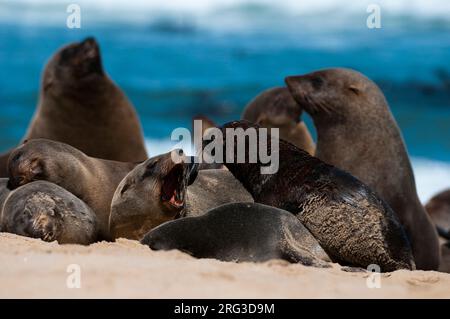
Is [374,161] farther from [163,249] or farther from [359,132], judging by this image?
[163,249]

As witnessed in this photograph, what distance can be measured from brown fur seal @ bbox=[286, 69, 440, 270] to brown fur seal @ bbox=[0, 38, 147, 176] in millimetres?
2446

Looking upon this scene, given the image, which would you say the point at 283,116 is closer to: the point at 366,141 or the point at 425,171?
the point at 366,141

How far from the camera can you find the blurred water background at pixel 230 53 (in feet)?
68.2

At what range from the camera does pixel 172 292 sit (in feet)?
12.5

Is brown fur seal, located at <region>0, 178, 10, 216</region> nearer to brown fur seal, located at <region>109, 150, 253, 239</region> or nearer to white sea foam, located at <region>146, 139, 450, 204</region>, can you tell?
brown fur seal, located at <region>109, 150, 253, 239</region>

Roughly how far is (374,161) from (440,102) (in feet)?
45.8

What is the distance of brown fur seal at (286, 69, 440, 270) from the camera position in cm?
749

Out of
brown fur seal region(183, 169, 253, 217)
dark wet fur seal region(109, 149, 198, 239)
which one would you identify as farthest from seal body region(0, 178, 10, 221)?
brown fur seal region(183, 169, 253, 217)

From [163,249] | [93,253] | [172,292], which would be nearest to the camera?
[172,292]

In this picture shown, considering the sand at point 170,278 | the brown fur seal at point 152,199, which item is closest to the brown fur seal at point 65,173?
the brown fur seal at point 152,199

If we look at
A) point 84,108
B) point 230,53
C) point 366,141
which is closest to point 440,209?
point 366,141

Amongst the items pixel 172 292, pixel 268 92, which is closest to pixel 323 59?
pixel 268 92

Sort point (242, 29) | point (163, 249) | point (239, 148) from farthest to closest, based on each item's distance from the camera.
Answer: point (242, 29) → point (239, 148) → point (163, 249)

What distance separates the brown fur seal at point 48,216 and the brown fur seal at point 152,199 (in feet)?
0.65
